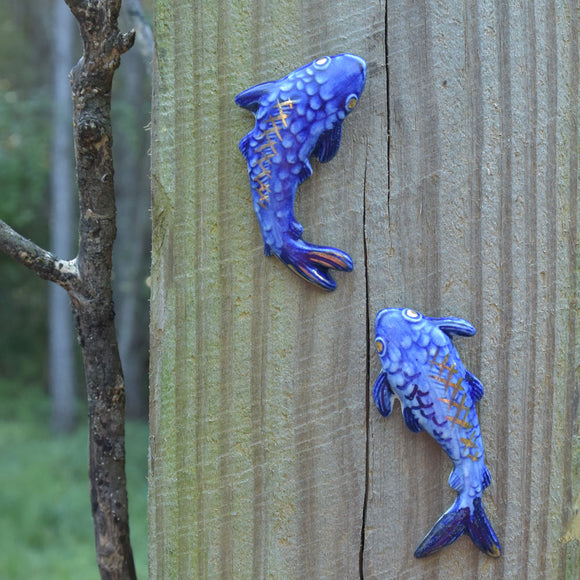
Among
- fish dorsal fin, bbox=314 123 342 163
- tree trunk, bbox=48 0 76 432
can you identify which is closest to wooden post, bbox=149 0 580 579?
fish dorsal fin, bbox=314 123 342 163

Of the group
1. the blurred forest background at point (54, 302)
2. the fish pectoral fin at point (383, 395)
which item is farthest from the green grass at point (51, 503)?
the fish pectoral fin at point (383, 395)

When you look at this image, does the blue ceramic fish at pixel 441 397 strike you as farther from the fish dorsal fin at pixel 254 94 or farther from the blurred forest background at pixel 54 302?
the blurred forest background at pixel 54 302

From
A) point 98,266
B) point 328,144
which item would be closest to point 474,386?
point 328,144

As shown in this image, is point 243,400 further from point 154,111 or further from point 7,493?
point 7,493

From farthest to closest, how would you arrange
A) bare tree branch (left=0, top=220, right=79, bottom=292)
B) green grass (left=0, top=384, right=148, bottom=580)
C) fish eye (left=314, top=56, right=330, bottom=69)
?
green grass (left=0, top=384, right=148, bottom=580) → bare tree branch (left=0, top=220, right=79, bottom=292) → fish eye (left=314, top=56, right=330, bottom=69)

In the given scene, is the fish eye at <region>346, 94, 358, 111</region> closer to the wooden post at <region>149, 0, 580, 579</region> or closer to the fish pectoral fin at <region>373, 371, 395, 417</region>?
the wooden post at <region>149, 0, 580, 579</region>
